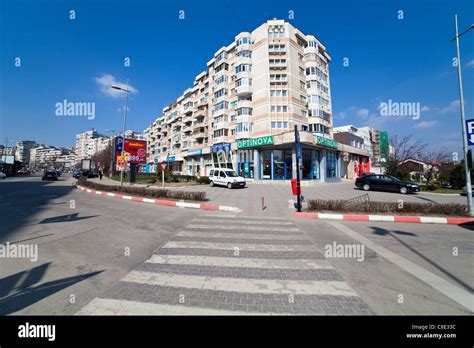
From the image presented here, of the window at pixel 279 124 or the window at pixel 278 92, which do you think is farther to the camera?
the window at pixel 278 92

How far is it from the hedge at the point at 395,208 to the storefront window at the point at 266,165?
1793 centimetres

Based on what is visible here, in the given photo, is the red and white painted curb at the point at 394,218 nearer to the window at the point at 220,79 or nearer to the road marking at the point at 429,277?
the road marking at the point at 429,277

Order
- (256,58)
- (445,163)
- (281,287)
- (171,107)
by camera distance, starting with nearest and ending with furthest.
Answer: (281,287) → (445,163) → (256,58) → (171,107)

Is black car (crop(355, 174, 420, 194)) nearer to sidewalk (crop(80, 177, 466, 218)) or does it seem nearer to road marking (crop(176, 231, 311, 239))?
sidewalk (crop(80, 177, 466, 218))

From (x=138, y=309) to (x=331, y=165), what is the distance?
33.1m

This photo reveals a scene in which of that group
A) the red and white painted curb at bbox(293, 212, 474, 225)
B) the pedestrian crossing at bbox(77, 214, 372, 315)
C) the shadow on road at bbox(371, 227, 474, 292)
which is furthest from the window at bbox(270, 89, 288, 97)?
the pedestrian crossing at bbox(77, 214, 372, 315)

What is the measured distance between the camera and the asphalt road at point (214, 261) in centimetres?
276

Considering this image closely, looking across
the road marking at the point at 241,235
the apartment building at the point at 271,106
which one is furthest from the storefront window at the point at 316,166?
the road marking at the point at 241,235

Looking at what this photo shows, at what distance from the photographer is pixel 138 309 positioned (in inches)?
98.3

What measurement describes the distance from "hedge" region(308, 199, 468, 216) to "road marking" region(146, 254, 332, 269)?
5.43 m
